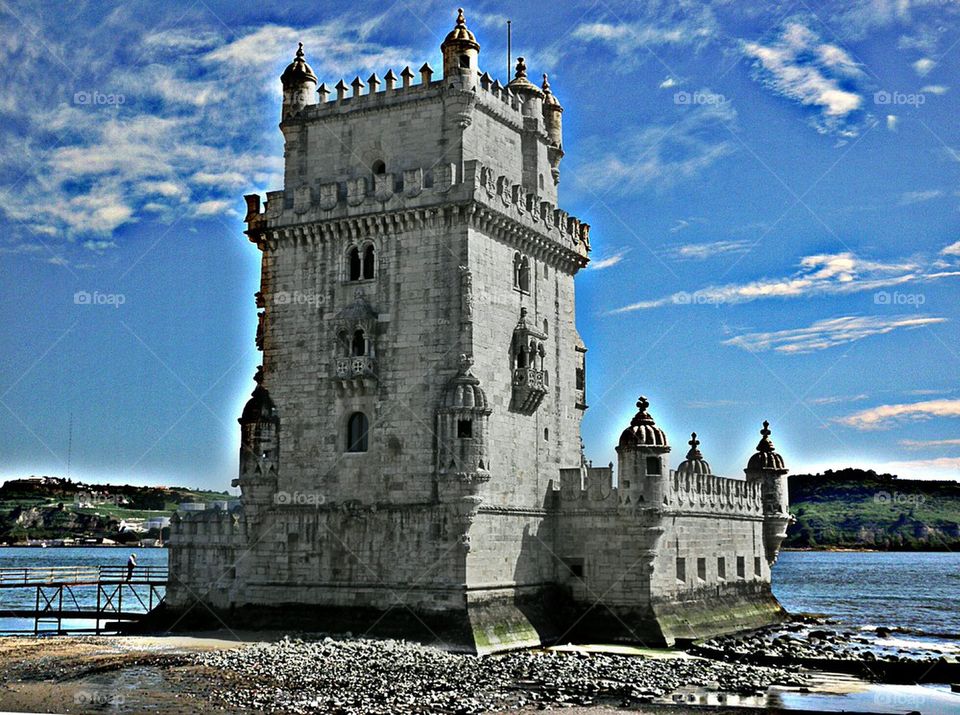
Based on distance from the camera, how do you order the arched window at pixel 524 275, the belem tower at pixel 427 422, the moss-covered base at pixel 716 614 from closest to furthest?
the belem tower at pixel 427 422 < the moss-covered base at pixel 716 614 < the arched window at pixel 524 275

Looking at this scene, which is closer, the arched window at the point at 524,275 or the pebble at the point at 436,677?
the pebble at the point at 436,677

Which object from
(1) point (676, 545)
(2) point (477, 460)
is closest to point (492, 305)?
(2) point (477, 460)

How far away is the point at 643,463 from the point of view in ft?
142

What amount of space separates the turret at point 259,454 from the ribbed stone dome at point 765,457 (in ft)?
88.1

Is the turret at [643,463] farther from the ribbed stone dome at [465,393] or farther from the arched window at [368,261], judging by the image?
the arched window at [368,261]

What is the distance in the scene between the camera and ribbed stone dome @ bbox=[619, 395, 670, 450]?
142ft

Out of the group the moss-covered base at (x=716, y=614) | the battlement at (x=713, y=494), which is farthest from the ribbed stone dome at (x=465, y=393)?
the moss-covered base at (x=716, y=614)

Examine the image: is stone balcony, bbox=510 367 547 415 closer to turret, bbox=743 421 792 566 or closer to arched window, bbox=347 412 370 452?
arched window, bbox=347 412 370 452
